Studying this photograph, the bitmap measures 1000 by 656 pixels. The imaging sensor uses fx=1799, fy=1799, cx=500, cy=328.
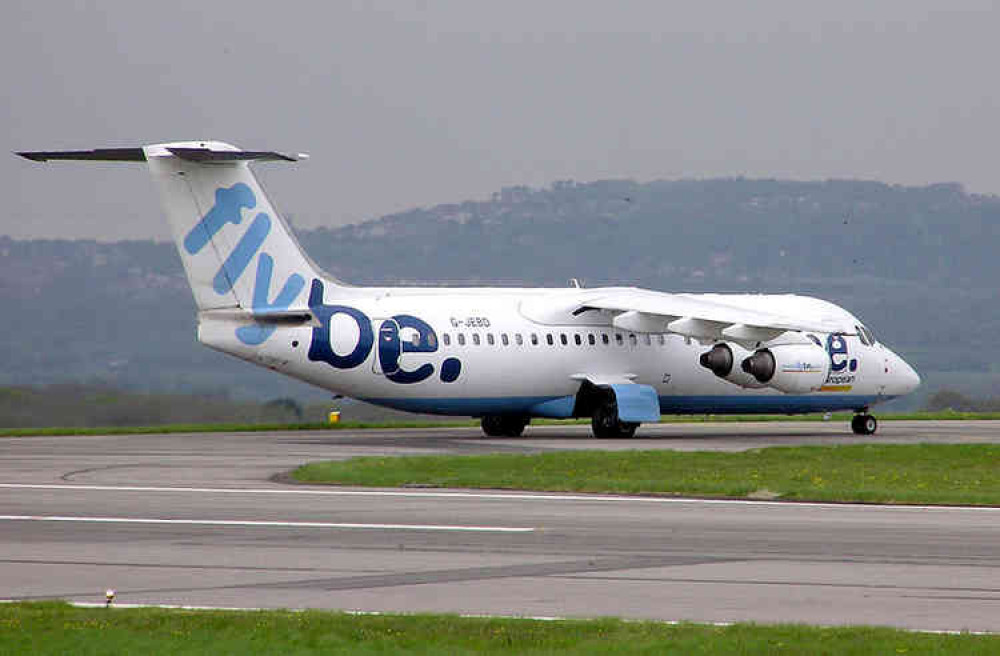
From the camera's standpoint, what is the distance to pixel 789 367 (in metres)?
45.6

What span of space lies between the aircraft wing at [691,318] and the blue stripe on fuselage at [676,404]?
2.48 m

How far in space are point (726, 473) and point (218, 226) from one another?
49.6 ft

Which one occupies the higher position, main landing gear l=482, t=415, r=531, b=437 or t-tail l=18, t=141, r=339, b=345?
t-tail l=18, t=141, r=339, b=345

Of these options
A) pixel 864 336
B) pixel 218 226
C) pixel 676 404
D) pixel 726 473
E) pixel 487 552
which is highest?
pixel 218 226

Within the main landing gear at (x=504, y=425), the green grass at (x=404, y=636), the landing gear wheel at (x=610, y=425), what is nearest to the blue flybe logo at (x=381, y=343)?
the main landing gear at (x=504, y=425)

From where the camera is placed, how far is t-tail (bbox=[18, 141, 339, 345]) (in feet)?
132

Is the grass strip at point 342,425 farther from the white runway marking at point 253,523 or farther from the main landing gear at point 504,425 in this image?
the white runway marking at point 253,523

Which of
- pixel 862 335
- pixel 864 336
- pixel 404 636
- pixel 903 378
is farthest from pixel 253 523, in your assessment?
pixel 903 378

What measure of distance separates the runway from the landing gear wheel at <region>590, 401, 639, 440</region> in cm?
1565

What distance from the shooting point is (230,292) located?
132 ft

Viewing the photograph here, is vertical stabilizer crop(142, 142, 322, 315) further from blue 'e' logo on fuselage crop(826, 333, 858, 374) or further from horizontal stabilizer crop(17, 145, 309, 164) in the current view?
blue 'e' logo on fuselage crop(826, 333, 858, 374)

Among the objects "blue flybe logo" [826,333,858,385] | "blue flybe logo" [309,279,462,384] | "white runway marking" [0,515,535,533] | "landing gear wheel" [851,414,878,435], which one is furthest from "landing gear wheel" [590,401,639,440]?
"white runway marking" [0,515,535,533]

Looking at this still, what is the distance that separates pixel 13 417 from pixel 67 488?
854 inches

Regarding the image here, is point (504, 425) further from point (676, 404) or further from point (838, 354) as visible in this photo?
point (838, 354)
